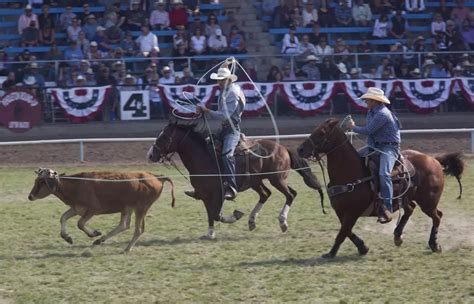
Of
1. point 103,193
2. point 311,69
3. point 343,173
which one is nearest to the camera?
point 343,173

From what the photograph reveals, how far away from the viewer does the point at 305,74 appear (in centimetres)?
2503

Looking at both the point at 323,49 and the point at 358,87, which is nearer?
the point at 358,87

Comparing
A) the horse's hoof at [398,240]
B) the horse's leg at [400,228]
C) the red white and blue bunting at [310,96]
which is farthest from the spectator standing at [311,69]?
the horse's hoof at [398,240]

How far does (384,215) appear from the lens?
39.2 feet

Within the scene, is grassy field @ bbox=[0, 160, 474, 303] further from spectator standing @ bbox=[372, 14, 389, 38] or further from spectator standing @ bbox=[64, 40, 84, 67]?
spectator standing @ bbox=[372, 14, 389, 38]

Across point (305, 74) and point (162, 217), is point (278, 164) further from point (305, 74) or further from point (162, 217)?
point (305, 74)

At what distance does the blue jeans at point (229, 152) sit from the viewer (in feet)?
45.1

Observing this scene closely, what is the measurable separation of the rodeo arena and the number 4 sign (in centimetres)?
3

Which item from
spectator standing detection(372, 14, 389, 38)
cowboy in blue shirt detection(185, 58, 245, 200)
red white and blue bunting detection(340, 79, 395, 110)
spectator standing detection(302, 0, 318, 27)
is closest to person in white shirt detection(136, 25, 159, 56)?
spectator standing detection(302, 0, 318, 27)

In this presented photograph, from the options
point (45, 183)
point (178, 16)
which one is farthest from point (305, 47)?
point (45, 183)

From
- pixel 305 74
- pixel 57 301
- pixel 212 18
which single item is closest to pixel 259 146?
pixel 57 301

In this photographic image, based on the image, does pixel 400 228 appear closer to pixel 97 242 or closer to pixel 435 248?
pixel 435 248

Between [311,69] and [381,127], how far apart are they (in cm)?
1308

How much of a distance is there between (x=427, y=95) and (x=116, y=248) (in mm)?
14264
